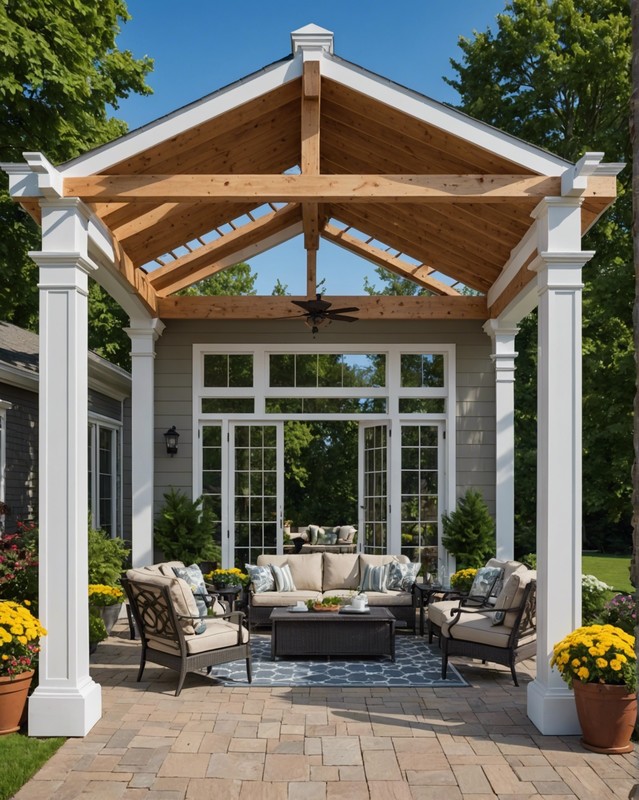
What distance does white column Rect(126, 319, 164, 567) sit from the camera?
9.23m

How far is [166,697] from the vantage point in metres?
5.93

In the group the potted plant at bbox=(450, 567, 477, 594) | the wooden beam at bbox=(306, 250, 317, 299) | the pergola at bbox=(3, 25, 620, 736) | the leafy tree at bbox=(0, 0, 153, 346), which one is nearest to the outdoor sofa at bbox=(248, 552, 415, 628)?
the potted plant at bbox=(450, 567, 477, 594)

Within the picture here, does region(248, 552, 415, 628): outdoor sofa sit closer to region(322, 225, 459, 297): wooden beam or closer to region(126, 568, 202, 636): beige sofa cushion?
region(126, 568, 202, 636): beige sofa cushion

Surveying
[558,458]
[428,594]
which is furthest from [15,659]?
[428,594]

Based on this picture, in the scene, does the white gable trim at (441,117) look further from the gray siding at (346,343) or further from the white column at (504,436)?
the gray siding at (346,343)

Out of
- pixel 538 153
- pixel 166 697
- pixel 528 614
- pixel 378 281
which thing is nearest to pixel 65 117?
pixel 538 153

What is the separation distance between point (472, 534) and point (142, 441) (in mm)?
4123

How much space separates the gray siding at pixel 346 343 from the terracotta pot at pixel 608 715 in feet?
17.6

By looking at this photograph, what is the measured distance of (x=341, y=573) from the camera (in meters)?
9.01

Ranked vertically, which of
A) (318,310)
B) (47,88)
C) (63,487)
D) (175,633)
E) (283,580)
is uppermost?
(47,88)

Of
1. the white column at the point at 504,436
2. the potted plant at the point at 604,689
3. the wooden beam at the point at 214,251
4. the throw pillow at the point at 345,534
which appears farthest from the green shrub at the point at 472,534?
the throw pillow at the point at 345,534

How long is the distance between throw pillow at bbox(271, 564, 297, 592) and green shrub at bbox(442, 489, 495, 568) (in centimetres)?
213

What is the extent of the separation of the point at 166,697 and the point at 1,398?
4041 millimetres

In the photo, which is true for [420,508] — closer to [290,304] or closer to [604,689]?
[290,304]
